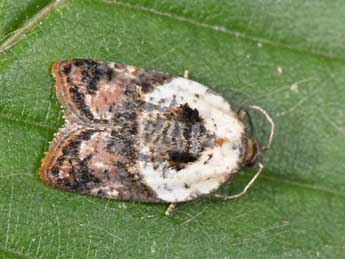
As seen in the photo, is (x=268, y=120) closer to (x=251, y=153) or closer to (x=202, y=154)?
(x=251, y=153)

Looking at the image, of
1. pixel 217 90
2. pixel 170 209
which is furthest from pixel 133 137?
pixel 217 90

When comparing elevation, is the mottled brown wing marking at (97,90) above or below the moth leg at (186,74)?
above

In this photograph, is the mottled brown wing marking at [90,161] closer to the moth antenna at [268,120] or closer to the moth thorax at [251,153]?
the moth thorax at [251,153]

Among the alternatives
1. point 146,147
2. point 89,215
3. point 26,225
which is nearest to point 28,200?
point 26,225

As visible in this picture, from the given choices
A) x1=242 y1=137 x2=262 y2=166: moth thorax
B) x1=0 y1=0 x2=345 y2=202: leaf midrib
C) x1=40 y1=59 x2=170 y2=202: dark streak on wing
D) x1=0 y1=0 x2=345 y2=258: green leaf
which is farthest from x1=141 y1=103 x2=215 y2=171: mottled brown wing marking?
x1=0 y1=0 x2=345 y2=202: leaf midrib

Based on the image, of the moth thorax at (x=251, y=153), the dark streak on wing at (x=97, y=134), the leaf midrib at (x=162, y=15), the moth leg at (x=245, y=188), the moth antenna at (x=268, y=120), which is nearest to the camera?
the leaf midrib at (x=162, y=15)

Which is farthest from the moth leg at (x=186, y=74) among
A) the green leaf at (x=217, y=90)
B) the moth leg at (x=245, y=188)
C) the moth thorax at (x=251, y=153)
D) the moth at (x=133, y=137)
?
the moth leg at (x=245, y=188)
